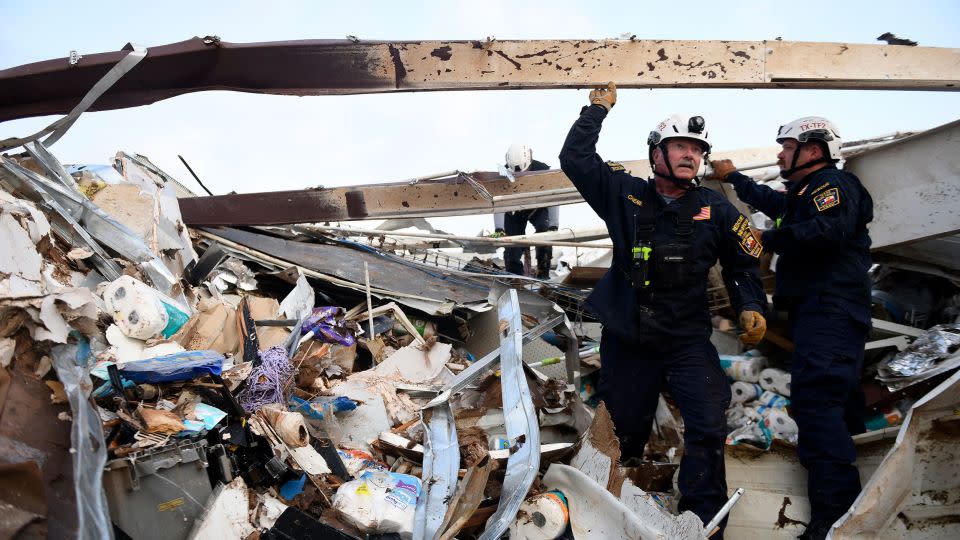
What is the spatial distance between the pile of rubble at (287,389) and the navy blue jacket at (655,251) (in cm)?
51

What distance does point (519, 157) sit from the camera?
291 inches

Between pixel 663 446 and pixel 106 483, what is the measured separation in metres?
2.83

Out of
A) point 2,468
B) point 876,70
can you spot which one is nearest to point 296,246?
point 2,468

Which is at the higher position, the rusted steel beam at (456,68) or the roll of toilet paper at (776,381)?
the rusted steel beam at (456,68)

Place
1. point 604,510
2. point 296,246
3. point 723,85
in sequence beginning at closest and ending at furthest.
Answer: point 604,510 → point 723,85 → point 296,246

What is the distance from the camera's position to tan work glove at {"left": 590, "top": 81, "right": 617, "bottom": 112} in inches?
132

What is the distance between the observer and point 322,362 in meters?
3.66

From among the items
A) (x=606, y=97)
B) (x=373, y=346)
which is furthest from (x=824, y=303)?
(x=373, y=346)

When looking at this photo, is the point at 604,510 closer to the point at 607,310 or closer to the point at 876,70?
A: the point at 607,310

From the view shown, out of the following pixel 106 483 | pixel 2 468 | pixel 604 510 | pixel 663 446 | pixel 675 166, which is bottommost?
pixel 663 446

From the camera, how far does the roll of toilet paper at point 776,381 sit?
4.39 metres

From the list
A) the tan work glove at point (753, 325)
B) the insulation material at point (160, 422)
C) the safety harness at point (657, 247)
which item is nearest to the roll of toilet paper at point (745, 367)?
the tan work glove at point (753, 325)

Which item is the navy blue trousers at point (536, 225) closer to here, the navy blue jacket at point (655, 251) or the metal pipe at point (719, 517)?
the navy blue jacket at point (655, 251)

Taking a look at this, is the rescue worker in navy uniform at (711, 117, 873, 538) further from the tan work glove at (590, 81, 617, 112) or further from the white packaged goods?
the white packaged goods
